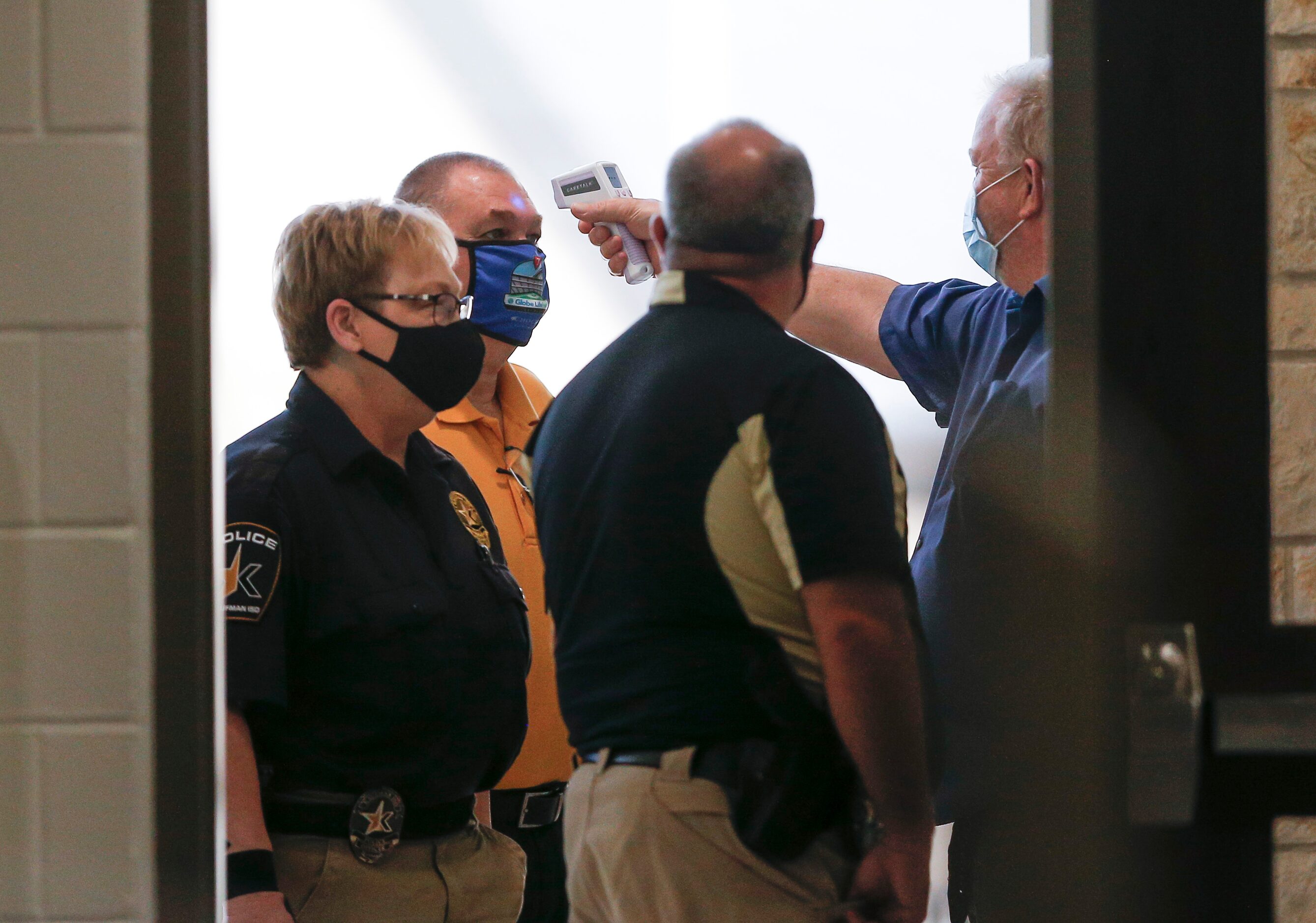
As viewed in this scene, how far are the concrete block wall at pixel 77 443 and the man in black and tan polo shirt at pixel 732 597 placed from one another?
421mm

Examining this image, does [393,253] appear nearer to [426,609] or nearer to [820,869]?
[426,609]

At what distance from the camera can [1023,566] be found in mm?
1096

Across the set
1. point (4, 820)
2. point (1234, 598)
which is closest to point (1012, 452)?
point (1234, 598)

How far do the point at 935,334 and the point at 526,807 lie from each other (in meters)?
0.60

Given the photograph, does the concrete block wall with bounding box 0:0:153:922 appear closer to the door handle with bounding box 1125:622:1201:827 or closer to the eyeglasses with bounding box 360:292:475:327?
the eyeglasses with bounding box 360:292:475:327

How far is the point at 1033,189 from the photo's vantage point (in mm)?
1097

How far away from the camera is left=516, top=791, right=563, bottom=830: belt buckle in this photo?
3.54ft

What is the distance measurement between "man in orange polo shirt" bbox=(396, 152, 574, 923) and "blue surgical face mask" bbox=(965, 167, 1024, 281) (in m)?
0.41

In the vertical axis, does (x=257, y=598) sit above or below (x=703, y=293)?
below

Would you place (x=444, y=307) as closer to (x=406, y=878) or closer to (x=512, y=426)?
(x=512, y=426)

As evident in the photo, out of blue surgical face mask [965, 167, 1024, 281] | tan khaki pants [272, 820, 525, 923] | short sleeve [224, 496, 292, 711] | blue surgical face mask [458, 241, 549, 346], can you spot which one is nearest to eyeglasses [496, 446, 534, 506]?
blue surgical face mask [458, 241, 549, 346]

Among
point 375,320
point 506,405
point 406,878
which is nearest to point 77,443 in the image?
point 375,320

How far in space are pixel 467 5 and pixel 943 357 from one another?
0.58 metres

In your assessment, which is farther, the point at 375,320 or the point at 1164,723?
the point at 375,320
